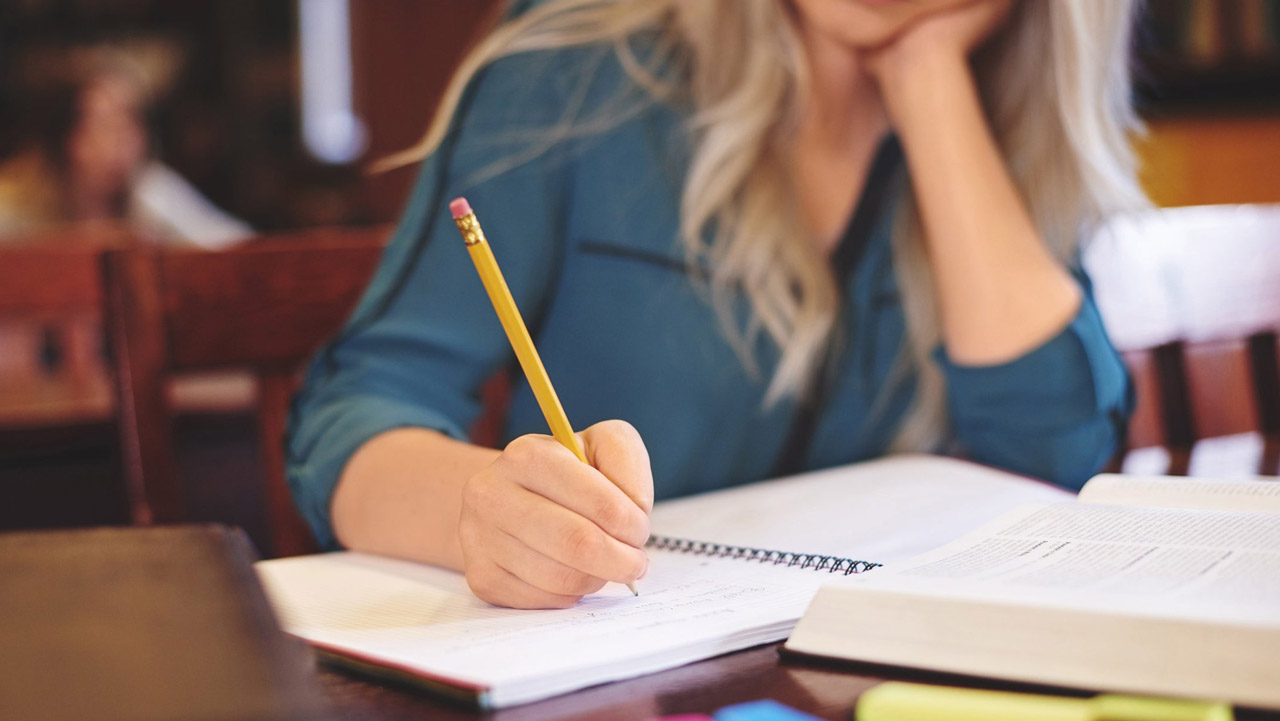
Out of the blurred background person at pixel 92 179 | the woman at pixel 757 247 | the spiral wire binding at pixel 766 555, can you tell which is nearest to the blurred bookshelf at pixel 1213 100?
the woman at pixel 757 247

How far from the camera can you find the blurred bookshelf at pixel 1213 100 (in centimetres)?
268

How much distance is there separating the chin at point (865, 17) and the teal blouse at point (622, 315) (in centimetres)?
14

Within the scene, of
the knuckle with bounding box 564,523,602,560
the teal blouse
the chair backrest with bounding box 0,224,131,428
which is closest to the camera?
the knuckle with bounding box 564,523,602,560

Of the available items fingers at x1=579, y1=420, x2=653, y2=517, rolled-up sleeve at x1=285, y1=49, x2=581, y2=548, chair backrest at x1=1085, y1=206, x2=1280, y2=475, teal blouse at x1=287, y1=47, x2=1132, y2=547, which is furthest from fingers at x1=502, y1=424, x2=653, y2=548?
chair backrest at x1=1085, y1=206, x2=1280, y2=475

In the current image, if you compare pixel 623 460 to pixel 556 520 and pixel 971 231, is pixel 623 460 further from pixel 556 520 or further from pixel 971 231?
pixel 971 231

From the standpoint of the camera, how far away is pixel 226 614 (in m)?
0.36

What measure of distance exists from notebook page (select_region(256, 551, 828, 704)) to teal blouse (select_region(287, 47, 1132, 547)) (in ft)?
1.02

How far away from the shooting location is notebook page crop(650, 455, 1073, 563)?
63 centimetres

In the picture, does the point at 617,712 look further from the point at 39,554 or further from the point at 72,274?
the point at 72,274

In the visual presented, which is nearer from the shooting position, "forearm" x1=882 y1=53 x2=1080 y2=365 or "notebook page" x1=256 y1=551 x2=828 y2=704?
"notebook page" x1=256 y1=551 x2=828 y2=704

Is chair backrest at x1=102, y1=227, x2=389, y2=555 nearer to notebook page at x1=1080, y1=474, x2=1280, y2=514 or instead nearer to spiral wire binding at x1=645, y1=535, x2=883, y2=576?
spiral wire binding at x1=645, y1=535, x2=883, y2=576

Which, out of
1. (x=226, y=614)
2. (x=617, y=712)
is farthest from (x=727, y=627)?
(x=226, y=614)

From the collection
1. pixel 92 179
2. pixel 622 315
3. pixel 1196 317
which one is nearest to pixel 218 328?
pixel 622 315

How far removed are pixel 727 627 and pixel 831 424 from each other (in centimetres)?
54
